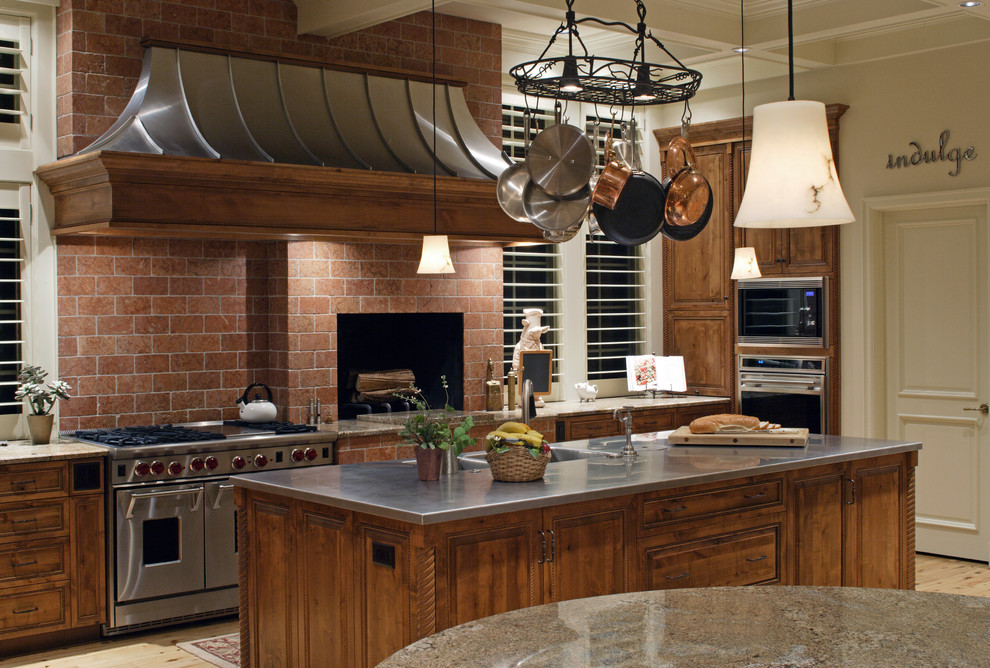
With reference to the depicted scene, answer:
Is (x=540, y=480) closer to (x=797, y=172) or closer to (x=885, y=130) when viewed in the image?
(x=797, y=172)

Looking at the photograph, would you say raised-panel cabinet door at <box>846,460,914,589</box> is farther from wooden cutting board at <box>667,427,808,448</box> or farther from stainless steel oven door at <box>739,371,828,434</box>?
stainless steel oven door at <box>739,371,828,434</box>

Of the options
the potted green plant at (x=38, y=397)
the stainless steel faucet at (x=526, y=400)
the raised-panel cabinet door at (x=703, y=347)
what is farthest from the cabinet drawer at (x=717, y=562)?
the raised-panel cabinet door at (x=703, y=347)

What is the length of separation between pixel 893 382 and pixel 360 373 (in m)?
3.58

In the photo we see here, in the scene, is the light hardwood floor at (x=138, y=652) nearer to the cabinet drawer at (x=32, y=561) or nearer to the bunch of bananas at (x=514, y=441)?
the cabinet drawer at (x=32, y=561)

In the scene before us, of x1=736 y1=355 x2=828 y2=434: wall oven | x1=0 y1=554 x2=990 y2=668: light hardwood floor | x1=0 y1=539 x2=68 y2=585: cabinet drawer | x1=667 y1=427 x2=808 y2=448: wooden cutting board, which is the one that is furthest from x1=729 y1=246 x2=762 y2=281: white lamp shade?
x1=0 y1=539 x2=68 y2=585: cabinet drawer

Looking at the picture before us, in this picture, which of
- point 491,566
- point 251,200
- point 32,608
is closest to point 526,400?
point 491,566

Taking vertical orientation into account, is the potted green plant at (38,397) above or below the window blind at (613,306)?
A: below

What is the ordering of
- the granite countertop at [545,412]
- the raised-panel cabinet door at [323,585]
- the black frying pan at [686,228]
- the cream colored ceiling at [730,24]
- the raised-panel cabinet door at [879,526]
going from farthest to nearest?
the granite countertop at [545,412] → the cream colored ceiling at [730,24] → the raised-panel cabinet door at [879,526] → the black frying pan at [686,228] → the raised-panel cabinet door at [323,585]

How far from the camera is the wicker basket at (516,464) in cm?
402

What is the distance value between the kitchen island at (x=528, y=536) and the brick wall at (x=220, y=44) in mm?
2571

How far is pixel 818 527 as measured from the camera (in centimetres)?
484

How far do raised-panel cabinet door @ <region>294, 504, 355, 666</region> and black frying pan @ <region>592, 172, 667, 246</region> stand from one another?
4.98 feet

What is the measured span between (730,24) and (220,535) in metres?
4.27

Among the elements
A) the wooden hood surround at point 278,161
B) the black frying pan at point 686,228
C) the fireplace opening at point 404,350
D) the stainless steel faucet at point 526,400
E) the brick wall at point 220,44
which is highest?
the brick wall at point 220,44
